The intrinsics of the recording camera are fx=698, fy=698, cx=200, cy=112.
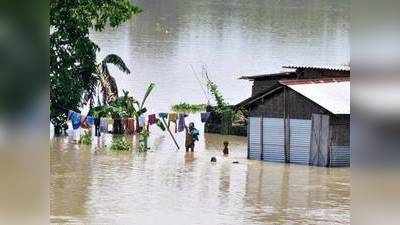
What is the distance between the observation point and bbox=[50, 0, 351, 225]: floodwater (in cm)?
651

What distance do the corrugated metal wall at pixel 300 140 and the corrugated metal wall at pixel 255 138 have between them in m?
0.46

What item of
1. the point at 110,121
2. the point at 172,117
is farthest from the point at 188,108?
the point at 110,121

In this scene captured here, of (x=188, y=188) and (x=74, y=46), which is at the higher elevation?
(x=74, y=46)

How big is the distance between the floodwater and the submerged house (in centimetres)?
18

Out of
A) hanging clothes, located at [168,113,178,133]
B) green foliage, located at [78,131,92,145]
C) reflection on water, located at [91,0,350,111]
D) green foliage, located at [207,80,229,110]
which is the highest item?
reflection on water, located at [91,0,350,111]

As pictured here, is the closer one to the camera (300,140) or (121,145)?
(300,140)

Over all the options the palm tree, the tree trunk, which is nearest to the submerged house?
the palm tree

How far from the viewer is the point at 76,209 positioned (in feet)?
20.9

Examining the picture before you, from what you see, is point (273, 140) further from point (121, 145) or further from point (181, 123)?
point (121, 145)

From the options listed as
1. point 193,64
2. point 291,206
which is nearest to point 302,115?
point 291,206

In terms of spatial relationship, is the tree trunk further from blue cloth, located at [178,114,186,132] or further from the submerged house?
the submerged house

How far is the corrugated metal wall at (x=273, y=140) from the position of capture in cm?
834

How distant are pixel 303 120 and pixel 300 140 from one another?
0.33 meters

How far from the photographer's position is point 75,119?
9977 millimetres
